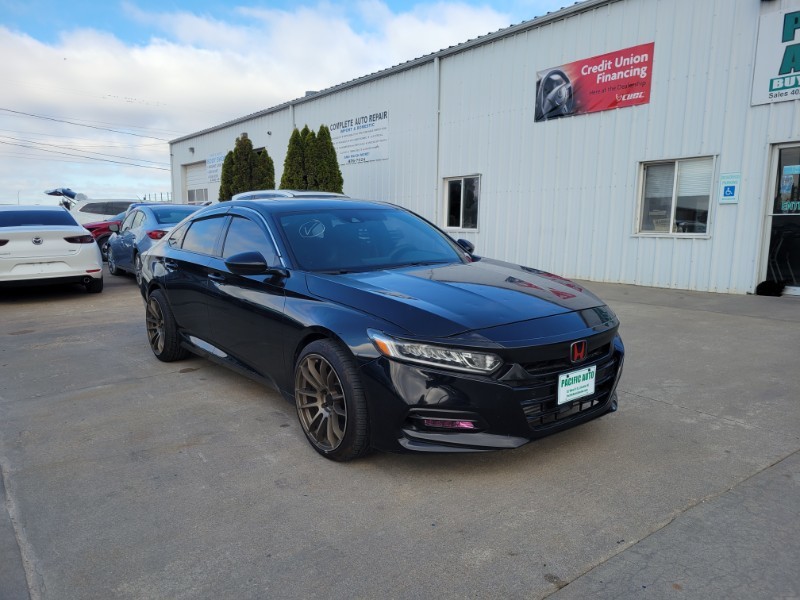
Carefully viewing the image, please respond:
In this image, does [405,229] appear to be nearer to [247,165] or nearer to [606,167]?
[606,167]

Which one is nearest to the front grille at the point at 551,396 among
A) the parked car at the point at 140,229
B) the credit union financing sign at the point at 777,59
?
the credit union financing sign at the point at 777,59

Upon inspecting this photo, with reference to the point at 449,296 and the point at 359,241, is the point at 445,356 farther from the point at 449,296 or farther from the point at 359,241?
the point at 359,241

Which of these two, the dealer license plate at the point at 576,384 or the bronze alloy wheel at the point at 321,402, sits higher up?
the dealer license plate at the point at 576,384

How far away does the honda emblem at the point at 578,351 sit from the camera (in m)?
3.06

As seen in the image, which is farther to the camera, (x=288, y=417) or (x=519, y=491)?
(x=288, y=417)

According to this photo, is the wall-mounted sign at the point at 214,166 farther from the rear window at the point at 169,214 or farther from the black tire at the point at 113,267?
the rear window at the point at 169,214

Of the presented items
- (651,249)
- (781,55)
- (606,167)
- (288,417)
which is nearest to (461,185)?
(606,167)

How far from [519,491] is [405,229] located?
7.52 ft

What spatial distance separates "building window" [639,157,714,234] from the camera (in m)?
9.68

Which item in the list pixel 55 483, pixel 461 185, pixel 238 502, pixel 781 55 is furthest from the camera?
pixel 461 185

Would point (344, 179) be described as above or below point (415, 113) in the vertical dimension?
below

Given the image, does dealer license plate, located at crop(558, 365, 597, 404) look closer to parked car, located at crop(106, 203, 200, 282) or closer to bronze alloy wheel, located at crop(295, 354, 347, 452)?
bronze alloy wheel, located at crop(295, 354, 347, 452)

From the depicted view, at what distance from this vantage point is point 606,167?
10.9m

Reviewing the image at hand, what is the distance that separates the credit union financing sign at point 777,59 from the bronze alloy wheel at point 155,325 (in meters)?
9.07
